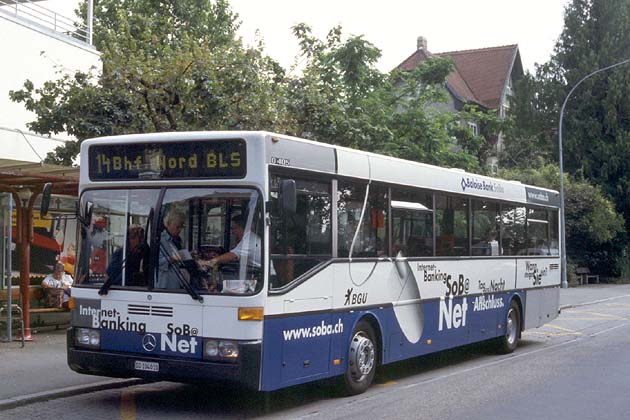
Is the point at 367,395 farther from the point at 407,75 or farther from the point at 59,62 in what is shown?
the point at 407,75

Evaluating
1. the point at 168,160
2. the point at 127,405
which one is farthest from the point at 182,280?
the point at 127,405

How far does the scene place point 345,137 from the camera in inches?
803

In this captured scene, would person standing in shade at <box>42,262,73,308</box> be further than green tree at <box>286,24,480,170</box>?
No

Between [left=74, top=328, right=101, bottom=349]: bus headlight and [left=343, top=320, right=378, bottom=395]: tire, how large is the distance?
2904 millimetres

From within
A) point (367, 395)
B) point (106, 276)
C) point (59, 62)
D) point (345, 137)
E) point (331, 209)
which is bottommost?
point (367, 395)

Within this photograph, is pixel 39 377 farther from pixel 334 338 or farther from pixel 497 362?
pixel 497 362

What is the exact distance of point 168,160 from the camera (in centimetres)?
924

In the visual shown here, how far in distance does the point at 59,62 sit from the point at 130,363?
1716 centimetres

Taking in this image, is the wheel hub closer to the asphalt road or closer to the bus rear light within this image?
the asphalt road

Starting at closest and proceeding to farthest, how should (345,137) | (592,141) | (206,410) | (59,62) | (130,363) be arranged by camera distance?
(130,363) < (206,410) < (345,137) < (59,62) < (592,141)

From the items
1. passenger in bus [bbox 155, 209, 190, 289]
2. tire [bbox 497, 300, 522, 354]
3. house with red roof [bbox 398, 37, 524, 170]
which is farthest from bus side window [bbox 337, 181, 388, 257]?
house with red roof [bbox 398, 37, 524, 170]

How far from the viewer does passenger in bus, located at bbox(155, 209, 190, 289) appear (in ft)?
29.4

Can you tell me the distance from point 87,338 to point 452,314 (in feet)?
19.2

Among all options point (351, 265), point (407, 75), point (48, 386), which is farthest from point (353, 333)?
point (407, 75)
